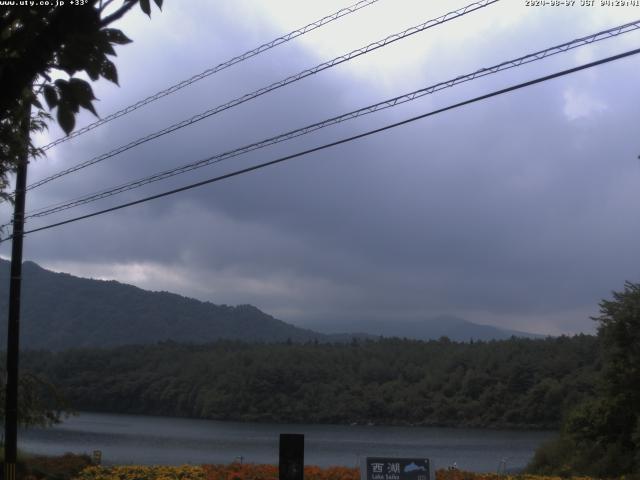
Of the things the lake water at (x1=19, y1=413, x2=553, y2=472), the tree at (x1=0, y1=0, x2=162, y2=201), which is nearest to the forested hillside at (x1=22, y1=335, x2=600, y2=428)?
the lake water at (x1=19, y1=413, x2=553, y2=472)

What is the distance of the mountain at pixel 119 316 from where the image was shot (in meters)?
149

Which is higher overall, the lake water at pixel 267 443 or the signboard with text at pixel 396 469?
the signboard with text at pixel 396 469

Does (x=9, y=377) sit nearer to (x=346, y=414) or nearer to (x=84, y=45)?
(x=84, y=45)

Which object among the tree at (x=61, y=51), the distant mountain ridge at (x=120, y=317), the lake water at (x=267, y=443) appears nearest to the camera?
the tree at (x=61, y=51)

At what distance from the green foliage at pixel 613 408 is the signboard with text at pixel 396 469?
9273 millimetres

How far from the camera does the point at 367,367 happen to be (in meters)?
64.0

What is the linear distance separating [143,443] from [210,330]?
12693 centimetres

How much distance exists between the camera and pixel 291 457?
10703 millimetres

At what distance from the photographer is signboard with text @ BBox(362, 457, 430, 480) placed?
10.9 meters

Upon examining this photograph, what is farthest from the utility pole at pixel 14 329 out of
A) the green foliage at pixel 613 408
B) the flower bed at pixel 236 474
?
the green foliage at pixel 613 408

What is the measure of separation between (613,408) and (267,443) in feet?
73.5

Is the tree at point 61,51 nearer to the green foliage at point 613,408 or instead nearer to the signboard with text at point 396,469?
the signboard with text at point 396,469

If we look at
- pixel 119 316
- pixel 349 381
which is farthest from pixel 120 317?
pixel 349 381

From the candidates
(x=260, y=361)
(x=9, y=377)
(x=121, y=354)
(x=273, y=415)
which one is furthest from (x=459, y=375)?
(x=9, y=377)
